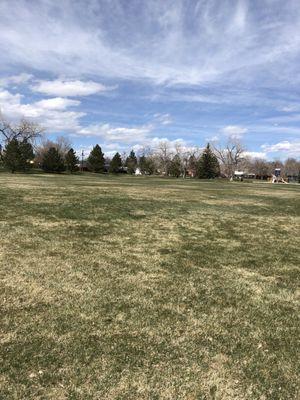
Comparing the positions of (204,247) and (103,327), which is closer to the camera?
(103,327)

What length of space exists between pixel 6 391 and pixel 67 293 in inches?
89.5

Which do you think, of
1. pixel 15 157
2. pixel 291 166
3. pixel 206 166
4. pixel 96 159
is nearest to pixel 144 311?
pixel 15 157

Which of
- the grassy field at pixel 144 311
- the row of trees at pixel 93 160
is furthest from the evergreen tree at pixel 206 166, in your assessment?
the grassy field at pixel 144 311

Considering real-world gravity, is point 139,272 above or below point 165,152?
below

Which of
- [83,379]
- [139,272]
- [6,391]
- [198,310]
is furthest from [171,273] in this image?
[6,391]

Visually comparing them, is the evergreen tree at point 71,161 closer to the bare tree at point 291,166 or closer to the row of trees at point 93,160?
the row of trees at point 93,160

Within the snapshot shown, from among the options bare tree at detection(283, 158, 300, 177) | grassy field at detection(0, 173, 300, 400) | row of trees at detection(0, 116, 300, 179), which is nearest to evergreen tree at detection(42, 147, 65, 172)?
row of trees at detection(0, 116, 300, 179)

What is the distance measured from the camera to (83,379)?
3.76m

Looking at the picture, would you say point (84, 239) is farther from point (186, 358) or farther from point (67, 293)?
point (186, 358)

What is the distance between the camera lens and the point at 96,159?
7294 centimetres

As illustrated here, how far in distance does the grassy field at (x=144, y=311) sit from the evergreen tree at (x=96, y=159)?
63295mm

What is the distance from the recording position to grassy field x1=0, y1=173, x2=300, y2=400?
380 centimetres

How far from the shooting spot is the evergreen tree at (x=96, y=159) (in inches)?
2867

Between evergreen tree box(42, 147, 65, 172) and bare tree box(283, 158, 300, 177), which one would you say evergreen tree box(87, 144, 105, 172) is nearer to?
evergreen tree box(42, 147, 65, 172)
